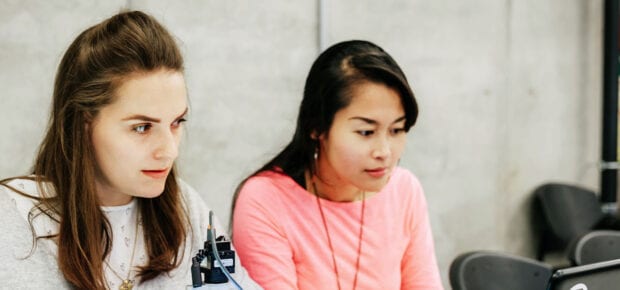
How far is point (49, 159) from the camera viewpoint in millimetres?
1599

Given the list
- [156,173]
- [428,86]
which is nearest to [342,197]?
[156,173]

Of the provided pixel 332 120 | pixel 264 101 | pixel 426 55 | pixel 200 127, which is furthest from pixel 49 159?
pixel 426 55

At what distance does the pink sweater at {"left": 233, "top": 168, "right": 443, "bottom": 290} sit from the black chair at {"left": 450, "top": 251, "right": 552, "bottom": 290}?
180 mm

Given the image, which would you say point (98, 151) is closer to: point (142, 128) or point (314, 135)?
point (142, 128)

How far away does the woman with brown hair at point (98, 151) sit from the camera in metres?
1.51

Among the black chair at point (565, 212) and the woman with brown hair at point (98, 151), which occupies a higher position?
the woman with brown hair at point (98, 151)

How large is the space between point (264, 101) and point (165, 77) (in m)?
1.80

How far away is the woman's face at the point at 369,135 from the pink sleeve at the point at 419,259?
264 millimetres

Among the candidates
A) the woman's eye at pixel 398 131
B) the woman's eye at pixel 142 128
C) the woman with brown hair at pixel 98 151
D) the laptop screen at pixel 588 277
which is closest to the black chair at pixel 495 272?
the woman's eye at pixel 398 131

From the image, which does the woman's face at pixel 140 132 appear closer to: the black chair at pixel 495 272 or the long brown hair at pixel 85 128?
the long brown hair at pixel 85 128

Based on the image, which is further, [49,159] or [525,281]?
[525,281]

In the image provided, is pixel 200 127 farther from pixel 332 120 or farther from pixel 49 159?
pixel 49 159

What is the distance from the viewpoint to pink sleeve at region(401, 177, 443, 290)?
2.15 metres

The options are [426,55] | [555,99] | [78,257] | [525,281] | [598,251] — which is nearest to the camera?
[78,257]
